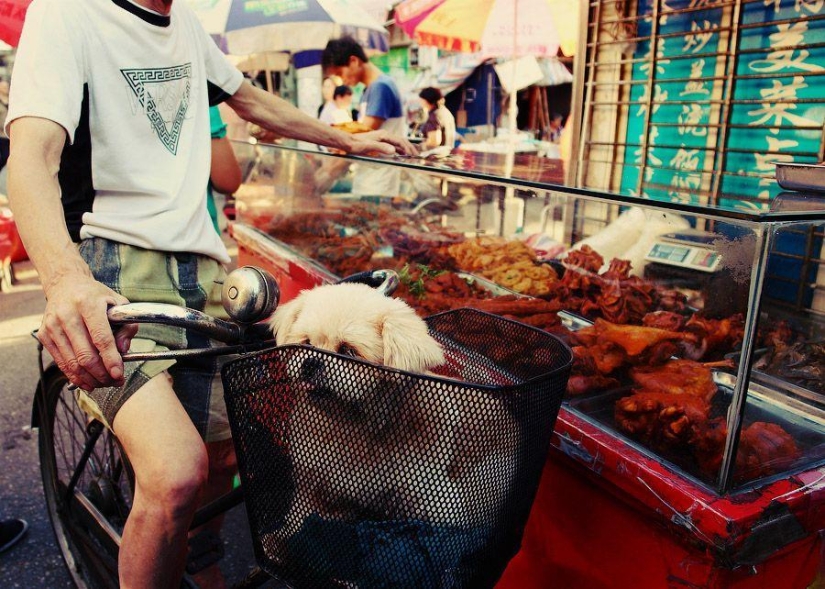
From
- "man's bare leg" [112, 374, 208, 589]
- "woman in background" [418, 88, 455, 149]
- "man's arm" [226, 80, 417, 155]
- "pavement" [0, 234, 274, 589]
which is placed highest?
"woman in background" [418, 88, 455, 149]

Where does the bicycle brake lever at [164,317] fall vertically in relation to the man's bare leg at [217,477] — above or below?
above

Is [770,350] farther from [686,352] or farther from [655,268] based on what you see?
[655,268]

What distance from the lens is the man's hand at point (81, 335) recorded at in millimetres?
1193

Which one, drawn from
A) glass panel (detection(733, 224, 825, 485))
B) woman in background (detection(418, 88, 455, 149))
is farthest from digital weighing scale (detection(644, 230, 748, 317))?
woman in background (detection(418, 88, 455, 149))

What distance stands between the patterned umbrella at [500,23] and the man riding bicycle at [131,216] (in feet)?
19.4

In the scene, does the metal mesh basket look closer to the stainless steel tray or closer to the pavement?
the stainless steel tray

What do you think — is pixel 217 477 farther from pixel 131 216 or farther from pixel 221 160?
pixel 221 160

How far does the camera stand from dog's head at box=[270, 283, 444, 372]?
1325mm

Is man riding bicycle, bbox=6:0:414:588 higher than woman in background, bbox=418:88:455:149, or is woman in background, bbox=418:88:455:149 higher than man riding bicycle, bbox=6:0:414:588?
woman in background, bbox=418:88:455:149

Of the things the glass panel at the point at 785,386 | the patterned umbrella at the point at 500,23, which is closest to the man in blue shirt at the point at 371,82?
the patterned umbrella at the point at 500,23

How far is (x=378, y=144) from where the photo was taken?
261cm

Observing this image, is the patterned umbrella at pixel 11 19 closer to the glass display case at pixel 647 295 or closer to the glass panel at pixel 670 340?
the glass display case at pixel 647 295

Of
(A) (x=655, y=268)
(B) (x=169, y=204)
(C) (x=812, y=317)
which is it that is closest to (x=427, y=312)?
(A) (x=655, y=268)

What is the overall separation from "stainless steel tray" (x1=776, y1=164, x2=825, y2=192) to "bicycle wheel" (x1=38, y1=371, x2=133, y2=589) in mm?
2282
